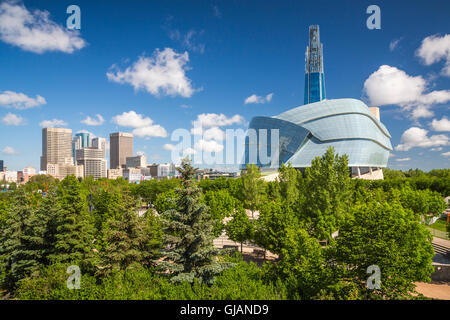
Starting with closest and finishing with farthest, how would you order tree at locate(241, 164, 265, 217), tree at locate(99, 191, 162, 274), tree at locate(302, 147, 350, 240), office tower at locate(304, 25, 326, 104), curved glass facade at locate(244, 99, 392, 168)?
tree at locate(99, 191, 162, 274) → tree at locate(302, 147, 350, 240) → tree at locate(241, 164, 265, 217) → curved glass facade at locate(244, 99, 392, 168) → office tower at locate(304, 25, 326, 104)

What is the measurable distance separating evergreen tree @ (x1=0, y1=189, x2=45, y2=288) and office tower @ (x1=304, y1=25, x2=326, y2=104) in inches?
4699

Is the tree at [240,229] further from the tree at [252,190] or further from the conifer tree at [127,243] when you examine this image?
the tree at [252,190]

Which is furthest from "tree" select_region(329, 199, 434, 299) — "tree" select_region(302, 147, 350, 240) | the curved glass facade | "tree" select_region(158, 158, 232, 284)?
the curved glass facade

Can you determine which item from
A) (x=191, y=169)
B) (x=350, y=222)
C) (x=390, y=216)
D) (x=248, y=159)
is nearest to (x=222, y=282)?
(x=191, y=169)

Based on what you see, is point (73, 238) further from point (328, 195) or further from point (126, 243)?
point (328, 195)

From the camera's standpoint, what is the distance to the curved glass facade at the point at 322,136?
195 feet

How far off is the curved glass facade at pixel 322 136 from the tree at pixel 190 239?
5108 centimetres

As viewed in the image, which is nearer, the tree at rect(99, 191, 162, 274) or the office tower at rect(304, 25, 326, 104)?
the tree at rect(99, 191, 162, 274)

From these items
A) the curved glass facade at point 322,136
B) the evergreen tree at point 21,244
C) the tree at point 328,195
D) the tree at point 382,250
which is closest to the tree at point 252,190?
the tree at point 328,195

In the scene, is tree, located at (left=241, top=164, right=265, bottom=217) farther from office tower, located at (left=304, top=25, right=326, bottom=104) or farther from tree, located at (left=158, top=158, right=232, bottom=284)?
office tower, located at (left=304, top=25, right=326, bottom=104)

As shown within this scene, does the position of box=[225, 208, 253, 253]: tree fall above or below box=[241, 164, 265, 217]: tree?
below

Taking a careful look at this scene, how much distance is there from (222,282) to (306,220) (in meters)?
12.0

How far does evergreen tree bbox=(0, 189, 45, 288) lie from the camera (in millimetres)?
15531

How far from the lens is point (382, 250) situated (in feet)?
31.1
